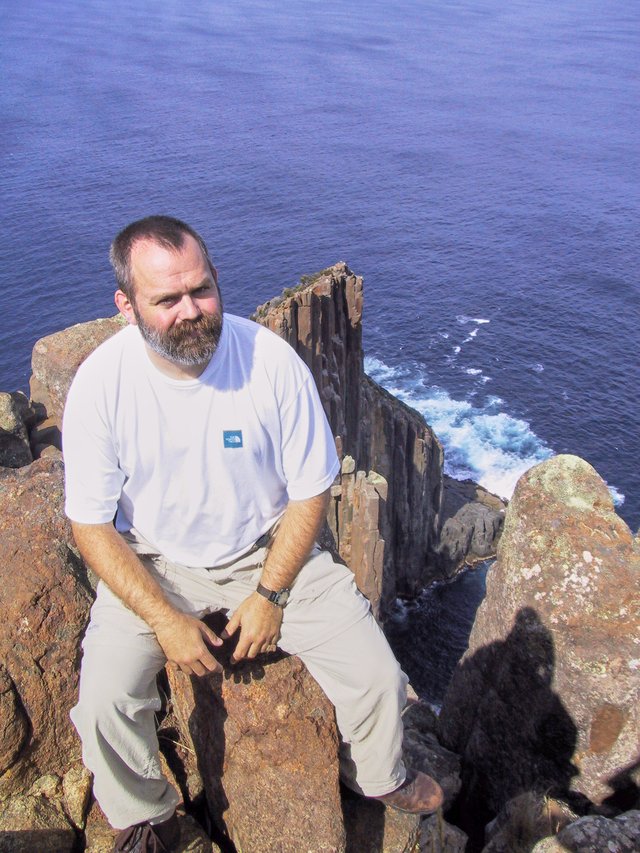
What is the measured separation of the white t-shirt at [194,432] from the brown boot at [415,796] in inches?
143

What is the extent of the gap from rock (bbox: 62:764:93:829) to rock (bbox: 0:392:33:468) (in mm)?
13242

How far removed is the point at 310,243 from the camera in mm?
94000

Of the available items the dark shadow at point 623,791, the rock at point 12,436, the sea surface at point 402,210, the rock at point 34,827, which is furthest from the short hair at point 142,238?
the sea surface at point 402,210

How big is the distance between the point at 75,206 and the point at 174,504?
100 meters

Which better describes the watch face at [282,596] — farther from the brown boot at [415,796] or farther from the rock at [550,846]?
the rock at [550,846]

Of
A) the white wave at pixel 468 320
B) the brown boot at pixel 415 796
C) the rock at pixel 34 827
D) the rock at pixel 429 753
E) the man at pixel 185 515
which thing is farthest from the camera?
the white wave at pixel 468 320

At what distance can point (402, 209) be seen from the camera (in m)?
107

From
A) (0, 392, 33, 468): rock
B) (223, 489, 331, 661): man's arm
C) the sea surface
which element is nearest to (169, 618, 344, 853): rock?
(223, 489, 331, 661): man's arm

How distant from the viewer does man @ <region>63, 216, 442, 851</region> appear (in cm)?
732

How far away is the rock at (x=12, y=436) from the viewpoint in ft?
69.9

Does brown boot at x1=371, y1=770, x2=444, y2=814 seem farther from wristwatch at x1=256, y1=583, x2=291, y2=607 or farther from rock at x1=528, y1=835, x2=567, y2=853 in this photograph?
wristwatch at x1=256, y1=583, x2=291, y2=607

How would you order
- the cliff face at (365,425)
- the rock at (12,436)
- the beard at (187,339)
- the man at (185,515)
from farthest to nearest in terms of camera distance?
the cliff face at (365,425) < the rock at (12,436) < the man at (185,515) < the beard at (187,339)

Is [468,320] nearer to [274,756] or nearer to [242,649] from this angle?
[274,756]

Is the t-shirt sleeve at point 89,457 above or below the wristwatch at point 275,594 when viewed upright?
above
